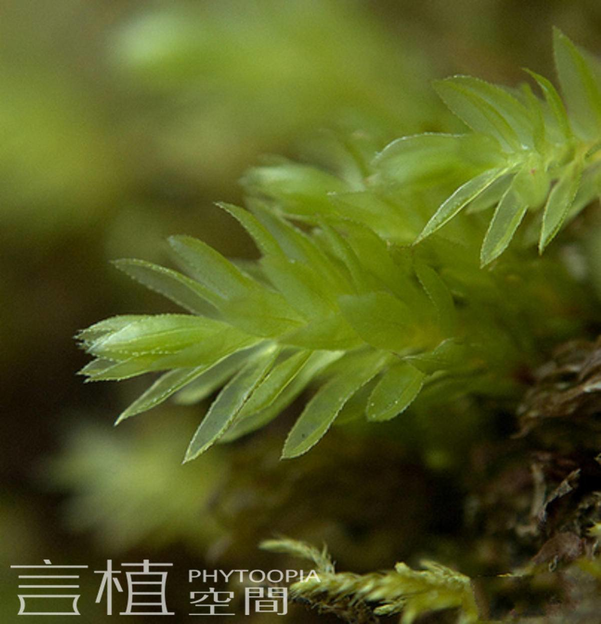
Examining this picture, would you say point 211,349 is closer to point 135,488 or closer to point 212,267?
point 212,267

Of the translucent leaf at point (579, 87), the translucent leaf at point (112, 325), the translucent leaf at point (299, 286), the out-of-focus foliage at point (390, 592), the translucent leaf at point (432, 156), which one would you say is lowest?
the out-of-focus foliage at point (390, 592)

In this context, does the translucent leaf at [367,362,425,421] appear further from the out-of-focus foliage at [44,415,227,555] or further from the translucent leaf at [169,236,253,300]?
the out-of-focus foliage at [44,415,227,555]

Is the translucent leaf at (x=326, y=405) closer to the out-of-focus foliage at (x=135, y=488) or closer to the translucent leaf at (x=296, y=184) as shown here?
the translucent leaf at (x=296, y=184)

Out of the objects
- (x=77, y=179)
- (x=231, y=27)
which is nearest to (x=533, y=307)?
(x=231, y=27)

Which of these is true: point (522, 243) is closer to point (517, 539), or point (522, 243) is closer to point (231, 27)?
point (517, 539)

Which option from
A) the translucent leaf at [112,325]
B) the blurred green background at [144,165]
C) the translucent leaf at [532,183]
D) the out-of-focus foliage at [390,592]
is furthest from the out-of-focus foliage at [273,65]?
the out-of-focus foliage at [390,592]

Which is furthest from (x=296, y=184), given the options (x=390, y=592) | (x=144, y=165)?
(x=144, y=165)

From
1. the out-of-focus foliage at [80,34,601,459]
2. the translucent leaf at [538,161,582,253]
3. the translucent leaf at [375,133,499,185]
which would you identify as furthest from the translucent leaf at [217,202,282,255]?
the translucent leaf at [538,161,582,253]
